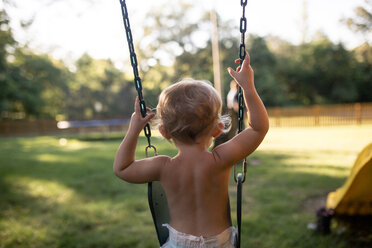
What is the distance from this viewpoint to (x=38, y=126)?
76.4ft

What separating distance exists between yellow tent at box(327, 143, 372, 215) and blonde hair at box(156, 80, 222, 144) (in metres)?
1.89

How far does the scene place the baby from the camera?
124 centimetres

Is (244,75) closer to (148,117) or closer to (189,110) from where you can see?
(189,110)

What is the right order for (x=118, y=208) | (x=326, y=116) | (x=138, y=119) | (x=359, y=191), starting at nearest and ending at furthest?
(x=138, y=119) → (x=359, y=191) → (x=118, y=208) → (x=326, y=116)

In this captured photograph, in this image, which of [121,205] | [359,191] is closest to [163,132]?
[359,191]

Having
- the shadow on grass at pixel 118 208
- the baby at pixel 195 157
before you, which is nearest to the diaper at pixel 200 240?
the baby at pixel 195 157

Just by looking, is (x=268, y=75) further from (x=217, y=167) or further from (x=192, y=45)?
→ (x=217, y=167)

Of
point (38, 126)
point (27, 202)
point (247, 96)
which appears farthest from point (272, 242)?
point (38, 126)

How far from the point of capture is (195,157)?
1.28m

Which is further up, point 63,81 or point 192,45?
point 192,45

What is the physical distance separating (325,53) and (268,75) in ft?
24.0

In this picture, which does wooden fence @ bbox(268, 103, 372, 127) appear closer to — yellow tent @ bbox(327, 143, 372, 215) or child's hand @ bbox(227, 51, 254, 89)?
yellow tent @ bbox(327, 143, 372, 215)

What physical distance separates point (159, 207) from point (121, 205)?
3.03 m

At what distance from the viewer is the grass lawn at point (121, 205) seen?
10.0ft
